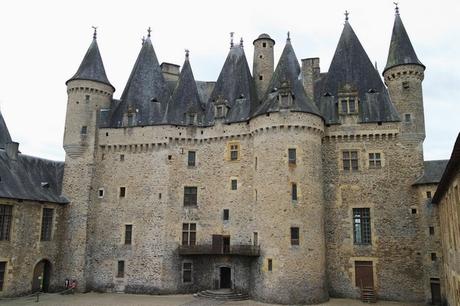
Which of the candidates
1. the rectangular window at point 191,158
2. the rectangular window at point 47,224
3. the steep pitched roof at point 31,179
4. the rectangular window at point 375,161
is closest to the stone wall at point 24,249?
the rectangular window at point 47,224

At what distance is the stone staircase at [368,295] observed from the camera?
26186 millimetres

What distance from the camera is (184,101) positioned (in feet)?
109

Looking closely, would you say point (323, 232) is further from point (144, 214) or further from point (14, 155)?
point (14, 155)

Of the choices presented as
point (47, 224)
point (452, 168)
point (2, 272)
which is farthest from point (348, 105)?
point (2, 272)

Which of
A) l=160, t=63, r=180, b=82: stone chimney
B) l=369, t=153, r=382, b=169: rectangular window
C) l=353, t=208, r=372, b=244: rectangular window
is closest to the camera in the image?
l=353, t=208, r=372, b=244: rectangular window

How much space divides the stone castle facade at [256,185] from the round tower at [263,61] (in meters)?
0.08

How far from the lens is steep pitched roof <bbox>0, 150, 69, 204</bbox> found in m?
28.9

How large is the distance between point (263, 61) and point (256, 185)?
11.1 meters

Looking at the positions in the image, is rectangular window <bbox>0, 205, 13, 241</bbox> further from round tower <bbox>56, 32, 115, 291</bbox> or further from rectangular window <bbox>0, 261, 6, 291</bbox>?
round tower <bbox>56, 32, 115, 291</bbox>

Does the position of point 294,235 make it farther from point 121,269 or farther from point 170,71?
point 170,71

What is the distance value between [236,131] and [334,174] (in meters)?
7.87

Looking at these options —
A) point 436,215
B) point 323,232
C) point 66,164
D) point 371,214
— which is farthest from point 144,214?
point 436,215

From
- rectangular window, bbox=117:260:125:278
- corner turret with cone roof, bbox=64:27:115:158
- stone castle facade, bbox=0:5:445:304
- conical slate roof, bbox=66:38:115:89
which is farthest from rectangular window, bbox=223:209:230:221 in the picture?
conical slate roof, bbox=66:38:115:89

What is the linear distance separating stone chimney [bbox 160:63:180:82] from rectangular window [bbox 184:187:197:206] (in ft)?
37.3
